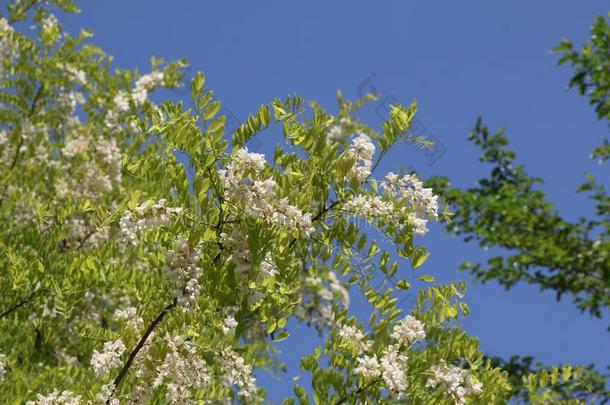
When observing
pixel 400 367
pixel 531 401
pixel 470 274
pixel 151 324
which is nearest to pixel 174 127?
pixel 151 324

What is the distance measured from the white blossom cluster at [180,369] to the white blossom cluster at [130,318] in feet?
1.41

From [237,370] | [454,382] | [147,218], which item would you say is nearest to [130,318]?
[237,370]

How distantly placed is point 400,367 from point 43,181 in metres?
7.19

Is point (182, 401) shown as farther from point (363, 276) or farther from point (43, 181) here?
point (43, 181)

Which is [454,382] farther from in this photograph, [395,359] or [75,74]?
[75,74]

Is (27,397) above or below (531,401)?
above

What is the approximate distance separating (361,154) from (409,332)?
3.08ft

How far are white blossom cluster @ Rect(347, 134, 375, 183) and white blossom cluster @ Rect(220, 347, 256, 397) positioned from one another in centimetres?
104

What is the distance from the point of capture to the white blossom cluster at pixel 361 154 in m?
3.67

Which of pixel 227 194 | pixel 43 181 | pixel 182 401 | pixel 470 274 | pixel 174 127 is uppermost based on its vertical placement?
pixel 470 274

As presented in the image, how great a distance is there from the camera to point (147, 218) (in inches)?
136

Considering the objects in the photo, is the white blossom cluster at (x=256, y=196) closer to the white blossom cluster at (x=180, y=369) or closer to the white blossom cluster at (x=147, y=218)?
the white blossom cluster at (x=147, y=218)

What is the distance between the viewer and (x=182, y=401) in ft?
11.8

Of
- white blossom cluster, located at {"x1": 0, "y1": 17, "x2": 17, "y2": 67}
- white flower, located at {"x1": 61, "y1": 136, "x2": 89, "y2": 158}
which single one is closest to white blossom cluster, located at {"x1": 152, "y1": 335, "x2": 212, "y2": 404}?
white flower, located at {"x1": 61, "y1": 136, "x2": 89, "y2": 158}
